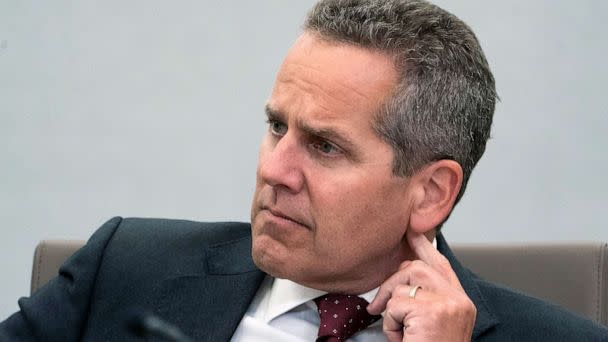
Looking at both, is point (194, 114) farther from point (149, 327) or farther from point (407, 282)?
point (149, 327)

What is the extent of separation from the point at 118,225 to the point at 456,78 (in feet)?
2.51

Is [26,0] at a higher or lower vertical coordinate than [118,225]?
higher

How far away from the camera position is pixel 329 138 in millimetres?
1854

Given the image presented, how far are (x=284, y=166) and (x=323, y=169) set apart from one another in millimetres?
76

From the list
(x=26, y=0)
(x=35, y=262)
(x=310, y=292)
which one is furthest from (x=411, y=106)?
(x=26, y=0)

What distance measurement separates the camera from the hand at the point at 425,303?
186 cm

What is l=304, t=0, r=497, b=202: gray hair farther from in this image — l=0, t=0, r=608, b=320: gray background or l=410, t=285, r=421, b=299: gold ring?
l=0, t=0, r=608, b=320: gray background

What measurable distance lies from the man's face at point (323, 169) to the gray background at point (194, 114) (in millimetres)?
1200

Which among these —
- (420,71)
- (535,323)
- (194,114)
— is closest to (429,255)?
(535,323)

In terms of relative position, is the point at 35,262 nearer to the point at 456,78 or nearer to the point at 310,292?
the point at 310,292

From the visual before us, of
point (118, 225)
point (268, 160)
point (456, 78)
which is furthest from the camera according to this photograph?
point (118, 225)

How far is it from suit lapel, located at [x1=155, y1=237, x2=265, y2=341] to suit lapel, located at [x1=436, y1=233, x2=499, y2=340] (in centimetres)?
38

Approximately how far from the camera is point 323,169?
186 cm

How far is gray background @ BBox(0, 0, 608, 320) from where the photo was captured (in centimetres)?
309
